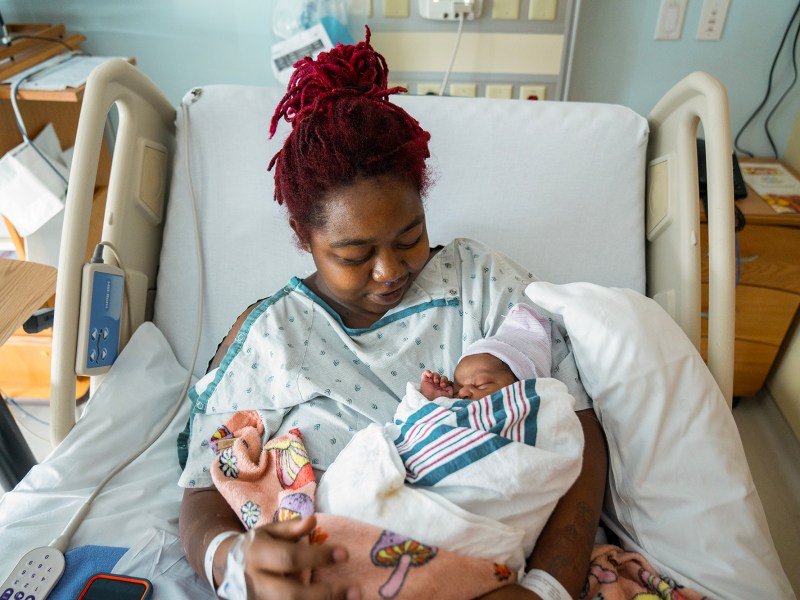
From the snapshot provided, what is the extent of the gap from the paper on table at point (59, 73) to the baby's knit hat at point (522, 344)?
1.73 meters

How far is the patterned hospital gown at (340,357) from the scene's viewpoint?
1193 mm

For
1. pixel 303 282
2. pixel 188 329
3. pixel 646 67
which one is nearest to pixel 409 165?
pixel 303 282

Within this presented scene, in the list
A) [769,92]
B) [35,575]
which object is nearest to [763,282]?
[769,92]

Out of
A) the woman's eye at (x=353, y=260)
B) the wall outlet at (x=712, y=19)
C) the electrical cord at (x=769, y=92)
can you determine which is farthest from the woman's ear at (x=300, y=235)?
the electrical cord at (x=769, y=92)

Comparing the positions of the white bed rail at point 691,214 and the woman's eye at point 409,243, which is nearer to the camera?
the woman's eye at point 409,243

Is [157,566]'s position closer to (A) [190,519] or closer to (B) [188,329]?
(A) [190,519]

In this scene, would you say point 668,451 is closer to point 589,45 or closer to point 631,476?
point 631,476

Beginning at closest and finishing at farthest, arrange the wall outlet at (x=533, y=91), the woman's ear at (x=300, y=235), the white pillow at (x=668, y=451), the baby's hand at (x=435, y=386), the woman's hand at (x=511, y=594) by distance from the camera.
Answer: the woman's hand at (x=511, y=594) → the white pillow at (x=668, y=451) → the baby's hand at (x=435, y=386) → the woman's ear at (x=300, y=235) → the wall outlet at (x=533, y=91)

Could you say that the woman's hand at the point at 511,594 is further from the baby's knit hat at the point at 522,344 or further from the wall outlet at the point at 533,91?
the wall outlet at the point at 533,91

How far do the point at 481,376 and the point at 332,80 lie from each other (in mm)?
645

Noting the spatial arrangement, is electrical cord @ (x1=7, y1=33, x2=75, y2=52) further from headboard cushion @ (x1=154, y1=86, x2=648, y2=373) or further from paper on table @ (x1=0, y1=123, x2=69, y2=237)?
headboard cushion @ (x1=154, y1=86, x2=648, y2=373)

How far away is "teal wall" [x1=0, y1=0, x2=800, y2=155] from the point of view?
2281 mm

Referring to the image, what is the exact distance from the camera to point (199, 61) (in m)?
2.56

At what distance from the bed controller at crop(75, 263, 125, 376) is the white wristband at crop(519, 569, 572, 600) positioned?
38.4 inches
